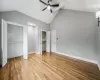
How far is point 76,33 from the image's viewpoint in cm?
393

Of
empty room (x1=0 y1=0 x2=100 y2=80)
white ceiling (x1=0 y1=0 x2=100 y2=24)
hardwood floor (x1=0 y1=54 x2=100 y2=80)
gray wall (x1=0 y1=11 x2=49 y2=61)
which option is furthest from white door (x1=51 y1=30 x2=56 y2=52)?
hardwood floor (x1=0 y1=54 x2=100 y2=80)

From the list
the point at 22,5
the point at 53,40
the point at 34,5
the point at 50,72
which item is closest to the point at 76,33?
the point at 53,40

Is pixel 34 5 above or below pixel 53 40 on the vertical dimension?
above

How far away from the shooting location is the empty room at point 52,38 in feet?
8.16

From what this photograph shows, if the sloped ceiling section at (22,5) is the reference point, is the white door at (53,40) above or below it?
below

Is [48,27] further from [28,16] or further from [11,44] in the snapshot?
[11,44]

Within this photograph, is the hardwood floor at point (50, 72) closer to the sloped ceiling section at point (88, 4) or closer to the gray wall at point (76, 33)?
the gray wall at point (76, 33)

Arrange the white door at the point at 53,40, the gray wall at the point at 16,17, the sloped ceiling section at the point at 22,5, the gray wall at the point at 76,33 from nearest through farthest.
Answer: the sloped ceiling section at the point at 22,5 < the gray wall at the point at 16,17 < the gray wall at the point at 76,33 < the white door at the point at 53,40

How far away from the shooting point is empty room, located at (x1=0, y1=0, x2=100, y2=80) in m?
2.49

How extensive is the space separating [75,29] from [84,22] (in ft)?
2.18

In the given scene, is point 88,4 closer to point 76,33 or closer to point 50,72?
point 76,33

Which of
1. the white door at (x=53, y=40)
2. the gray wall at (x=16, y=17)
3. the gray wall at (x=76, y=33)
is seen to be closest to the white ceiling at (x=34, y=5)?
the gray wall at (x=16, y=17)

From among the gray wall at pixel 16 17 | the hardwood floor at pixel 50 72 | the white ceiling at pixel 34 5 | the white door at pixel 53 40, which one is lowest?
the hardwood floor at pixel 50 72

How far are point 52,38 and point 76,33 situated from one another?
7.88 ft
